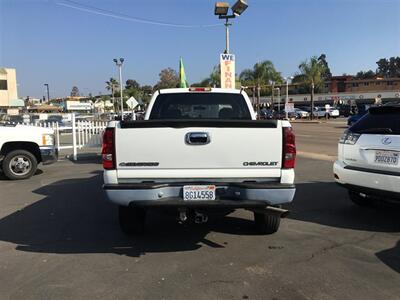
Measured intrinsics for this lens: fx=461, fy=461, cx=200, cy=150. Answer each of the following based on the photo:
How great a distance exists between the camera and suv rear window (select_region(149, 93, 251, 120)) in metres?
7.14

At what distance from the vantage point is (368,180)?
636 cm

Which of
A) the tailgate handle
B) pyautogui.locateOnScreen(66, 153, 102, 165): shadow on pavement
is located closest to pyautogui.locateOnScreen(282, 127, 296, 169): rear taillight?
the tailgate handle

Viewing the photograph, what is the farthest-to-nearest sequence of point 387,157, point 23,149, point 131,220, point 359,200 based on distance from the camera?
point 23,149 < point 359,200 < point 387,157 < point 131,220

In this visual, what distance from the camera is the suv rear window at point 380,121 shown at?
6.38m

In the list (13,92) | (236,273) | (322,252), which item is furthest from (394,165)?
(13,92)

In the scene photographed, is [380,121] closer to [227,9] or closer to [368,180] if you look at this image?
[368,180]

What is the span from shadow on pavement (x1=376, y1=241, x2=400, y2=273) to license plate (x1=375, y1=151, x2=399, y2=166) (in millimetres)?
1159

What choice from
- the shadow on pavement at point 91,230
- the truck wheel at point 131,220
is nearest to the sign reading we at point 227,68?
the shadow on pavement at point 91,230

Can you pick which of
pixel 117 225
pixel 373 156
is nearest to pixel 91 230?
pixel 117 225

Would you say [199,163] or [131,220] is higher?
[199,163]

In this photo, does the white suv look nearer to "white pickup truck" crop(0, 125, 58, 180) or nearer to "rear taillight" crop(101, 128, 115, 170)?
"rear taillight" crop(101, 128, 115, 170)

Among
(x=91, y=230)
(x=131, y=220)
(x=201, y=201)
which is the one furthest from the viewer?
(x=91, y=230)

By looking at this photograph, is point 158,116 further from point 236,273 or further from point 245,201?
point 236,273

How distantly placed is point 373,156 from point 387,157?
0.26 meters
